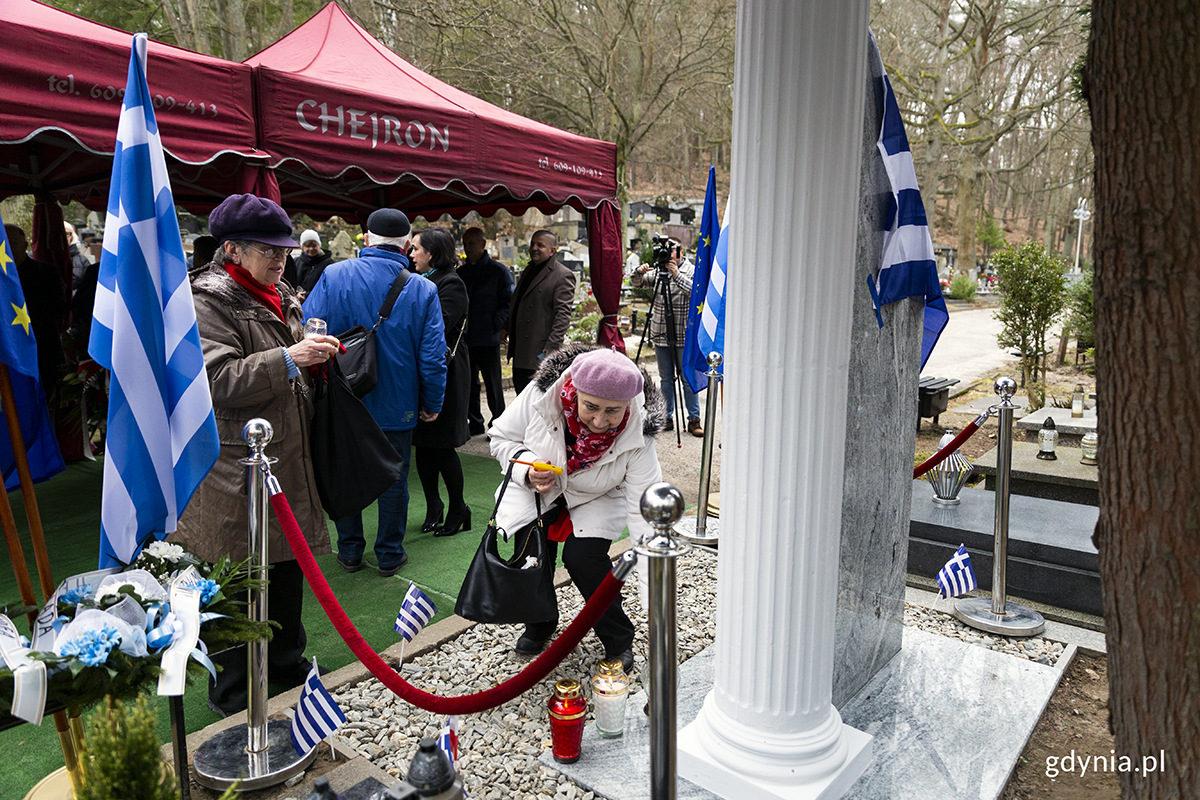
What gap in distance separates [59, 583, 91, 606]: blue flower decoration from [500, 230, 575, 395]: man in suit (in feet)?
16.9

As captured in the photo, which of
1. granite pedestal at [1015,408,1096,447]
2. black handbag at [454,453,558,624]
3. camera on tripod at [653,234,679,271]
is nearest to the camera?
black handbag at [454,453,558,624]

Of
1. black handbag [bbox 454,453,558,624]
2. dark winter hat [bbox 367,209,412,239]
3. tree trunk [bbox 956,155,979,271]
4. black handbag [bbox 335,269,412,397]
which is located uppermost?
tree trunk [bbox 956,155,979,271]

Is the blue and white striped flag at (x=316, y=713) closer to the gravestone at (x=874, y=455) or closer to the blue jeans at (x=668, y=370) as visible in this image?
the gravestone at (x=874, y=455)

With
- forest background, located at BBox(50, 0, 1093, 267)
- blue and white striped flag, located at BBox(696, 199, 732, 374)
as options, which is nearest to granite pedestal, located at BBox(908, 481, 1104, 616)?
blue and white striped flag, located at BBox(696, 199, 732, 374)

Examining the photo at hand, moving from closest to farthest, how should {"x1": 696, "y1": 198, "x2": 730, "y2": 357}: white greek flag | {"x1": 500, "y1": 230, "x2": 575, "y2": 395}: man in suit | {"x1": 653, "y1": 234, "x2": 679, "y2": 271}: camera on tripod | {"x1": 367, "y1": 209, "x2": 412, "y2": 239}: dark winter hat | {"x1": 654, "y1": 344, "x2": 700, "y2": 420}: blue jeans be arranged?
{"x1": 367, "y1": 209, "x2": 412, "y2": 239}: dark winter hat
{"x1": 696, "y1": 198, "x2": 730, "y2": 357}: white greek flag
{"x1": 500, "y1": 230, "x2": 575, "y2": 395}: man in suit
{"x1": 653, "y1": 234, "x2": 679, "y2": 271}: camera on tripod
{"x1": 654, "y1": 344, "x2": 700, "y2": 420}: blue jeans

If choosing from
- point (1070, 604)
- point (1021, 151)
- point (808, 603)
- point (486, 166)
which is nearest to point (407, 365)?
point (486, 166)

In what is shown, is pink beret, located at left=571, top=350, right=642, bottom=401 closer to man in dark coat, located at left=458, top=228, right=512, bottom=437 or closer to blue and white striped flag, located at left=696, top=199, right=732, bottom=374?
blue and white striped flag, located at left=696, top=199, right=732, bottom=374

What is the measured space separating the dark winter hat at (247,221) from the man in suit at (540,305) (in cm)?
414

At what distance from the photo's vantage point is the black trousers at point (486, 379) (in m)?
7.77

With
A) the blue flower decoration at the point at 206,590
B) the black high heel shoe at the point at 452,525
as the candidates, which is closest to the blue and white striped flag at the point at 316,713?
the blue flower decoration at the point at 206,590

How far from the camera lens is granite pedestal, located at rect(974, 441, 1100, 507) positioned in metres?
5.77

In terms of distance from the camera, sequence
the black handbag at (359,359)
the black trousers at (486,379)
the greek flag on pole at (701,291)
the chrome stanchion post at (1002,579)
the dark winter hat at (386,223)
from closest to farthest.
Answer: the chrome stanchion post at (1002,579) → the black handbag at (359,359) → the dark winter hat at (386,223) → the greek flag on pole at (701,291) → the black trousers at (486,379)

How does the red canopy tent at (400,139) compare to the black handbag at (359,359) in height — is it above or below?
above

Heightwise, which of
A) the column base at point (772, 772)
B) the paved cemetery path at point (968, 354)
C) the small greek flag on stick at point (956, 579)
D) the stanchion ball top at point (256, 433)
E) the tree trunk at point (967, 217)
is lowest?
the column base at point (772, 772)
